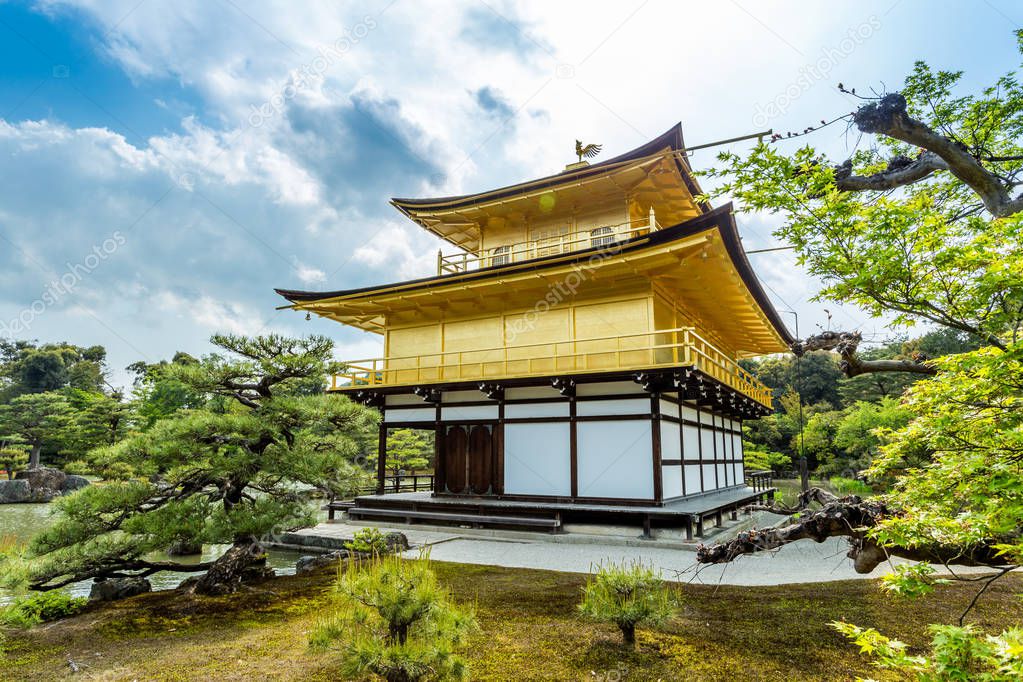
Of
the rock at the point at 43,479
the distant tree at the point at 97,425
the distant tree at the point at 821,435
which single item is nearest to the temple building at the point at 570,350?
the distant tree at the point at 821,435

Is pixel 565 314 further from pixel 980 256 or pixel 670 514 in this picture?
pixel 980 256

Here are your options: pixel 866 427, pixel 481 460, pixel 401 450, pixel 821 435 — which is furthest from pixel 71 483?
pixel 821 435

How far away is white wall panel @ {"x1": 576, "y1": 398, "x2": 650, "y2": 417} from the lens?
1269 cm

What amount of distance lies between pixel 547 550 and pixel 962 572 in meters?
6.84

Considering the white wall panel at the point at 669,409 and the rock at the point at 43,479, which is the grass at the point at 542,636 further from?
the rock at the point at 43,479

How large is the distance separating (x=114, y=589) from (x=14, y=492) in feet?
88.7

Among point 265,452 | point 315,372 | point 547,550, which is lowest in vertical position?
point 547,550

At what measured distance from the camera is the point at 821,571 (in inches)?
333

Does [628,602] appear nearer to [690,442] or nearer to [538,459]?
[538,459]

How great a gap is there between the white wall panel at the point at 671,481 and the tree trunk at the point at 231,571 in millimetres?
8573

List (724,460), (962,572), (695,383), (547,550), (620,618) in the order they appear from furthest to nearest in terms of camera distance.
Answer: (724,460) → (695,383) → (547,550) → (962,572) → (620,618)

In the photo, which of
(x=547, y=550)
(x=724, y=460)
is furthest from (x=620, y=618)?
(x=724, y=460)

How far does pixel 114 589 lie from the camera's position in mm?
7777

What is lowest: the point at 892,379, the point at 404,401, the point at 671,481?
the point at 671,481
